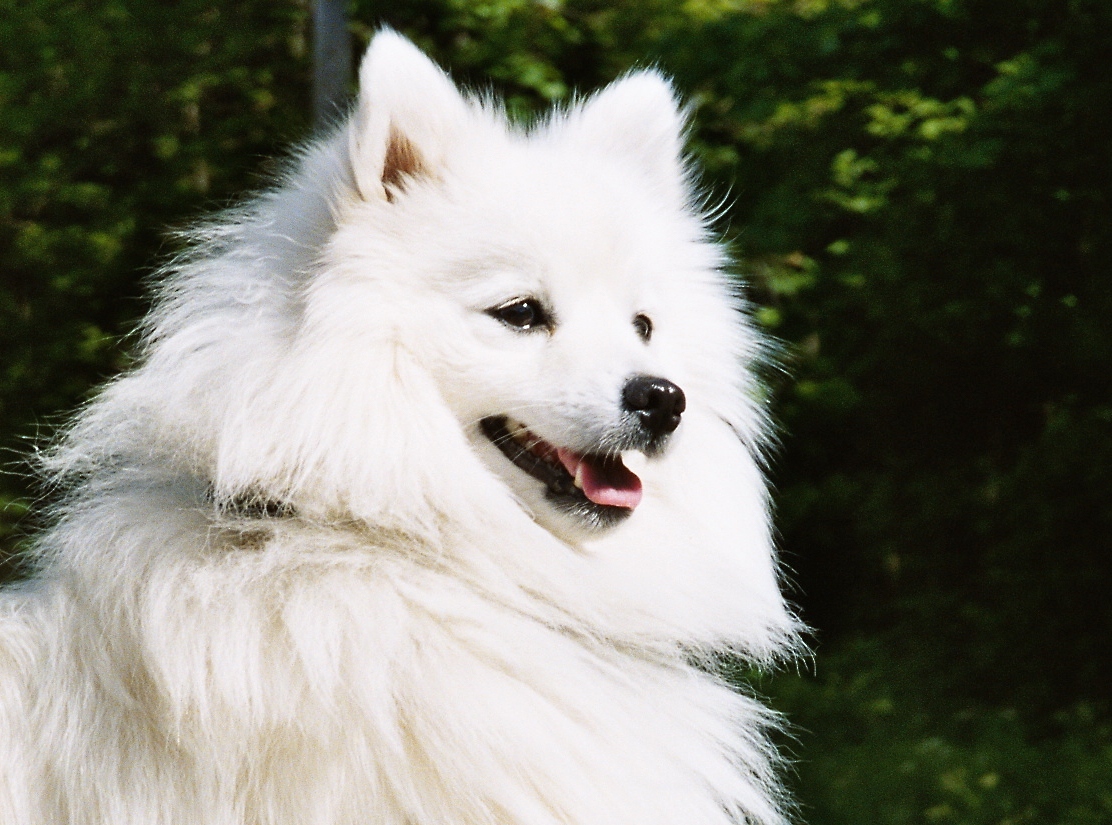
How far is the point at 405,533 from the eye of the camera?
7.45 feet

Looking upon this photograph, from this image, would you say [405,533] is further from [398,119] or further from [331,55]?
[331,55]

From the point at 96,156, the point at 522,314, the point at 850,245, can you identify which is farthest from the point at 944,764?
the point at 96,156

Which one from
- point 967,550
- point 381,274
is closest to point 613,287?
point 381,274

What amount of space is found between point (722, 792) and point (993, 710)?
443cm

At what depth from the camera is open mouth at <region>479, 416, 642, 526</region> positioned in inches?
98.3

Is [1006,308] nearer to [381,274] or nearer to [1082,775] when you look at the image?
[1082,775]

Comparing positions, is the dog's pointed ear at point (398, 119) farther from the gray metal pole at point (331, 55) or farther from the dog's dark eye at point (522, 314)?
the gray metal pole at point (331, 55)

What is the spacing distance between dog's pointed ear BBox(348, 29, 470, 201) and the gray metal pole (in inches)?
167

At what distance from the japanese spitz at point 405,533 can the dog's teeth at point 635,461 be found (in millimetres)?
57

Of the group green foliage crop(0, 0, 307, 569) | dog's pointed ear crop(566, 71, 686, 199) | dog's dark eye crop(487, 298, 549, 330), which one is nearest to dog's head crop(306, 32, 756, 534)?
dog's dark eye crop(487, 298, 549, 330)

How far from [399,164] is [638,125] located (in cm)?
76

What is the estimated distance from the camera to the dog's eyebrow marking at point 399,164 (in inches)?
99.5

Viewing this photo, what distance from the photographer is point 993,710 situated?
622 centimetres

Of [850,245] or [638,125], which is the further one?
[850,245]
